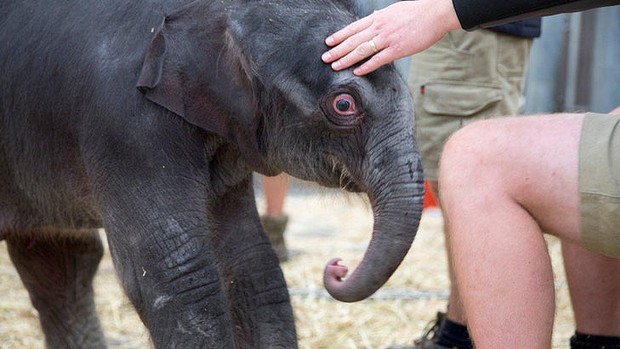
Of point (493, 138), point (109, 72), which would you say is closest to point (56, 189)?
point (109, 72)

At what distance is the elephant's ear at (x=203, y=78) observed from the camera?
354cm

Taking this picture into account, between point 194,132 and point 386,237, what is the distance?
72cm

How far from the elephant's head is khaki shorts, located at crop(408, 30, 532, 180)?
131 cm

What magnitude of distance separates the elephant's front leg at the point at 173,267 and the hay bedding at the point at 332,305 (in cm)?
55

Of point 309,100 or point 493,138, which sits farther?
point 309,100

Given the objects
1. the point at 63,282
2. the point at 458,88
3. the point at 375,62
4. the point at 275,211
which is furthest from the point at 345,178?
the point at 275,211

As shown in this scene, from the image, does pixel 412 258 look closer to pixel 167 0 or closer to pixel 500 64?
pixel 500 64

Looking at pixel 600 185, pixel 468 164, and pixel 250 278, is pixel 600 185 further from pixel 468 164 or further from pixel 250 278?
pixel 250 278

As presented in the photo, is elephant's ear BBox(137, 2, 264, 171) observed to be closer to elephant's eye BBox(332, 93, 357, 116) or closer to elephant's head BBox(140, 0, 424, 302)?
elephant's head BBox(140, 0, 424, 302)

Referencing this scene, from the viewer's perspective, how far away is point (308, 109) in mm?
3438

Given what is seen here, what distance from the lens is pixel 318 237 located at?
320 inches

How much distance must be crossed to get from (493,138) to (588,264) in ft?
3.68

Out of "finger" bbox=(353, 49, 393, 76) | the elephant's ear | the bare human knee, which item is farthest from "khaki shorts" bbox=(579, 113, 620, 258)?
the elephant's ear

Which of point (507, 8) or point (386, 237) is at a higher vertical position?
point (507, 8)
